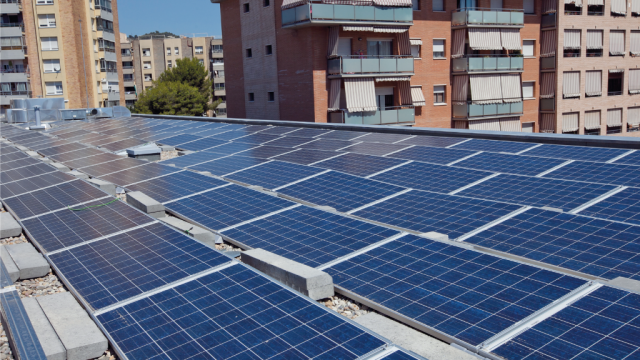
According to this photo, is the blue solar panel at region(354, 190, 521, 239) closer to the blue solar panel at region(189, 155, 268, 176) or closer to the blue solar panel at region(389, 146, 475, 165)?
the blue solar panel at region(389, 146, 475, 165)

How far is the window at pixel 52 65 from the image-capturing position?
82125 millimetres

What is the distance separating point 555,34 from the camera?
5628 centimetres

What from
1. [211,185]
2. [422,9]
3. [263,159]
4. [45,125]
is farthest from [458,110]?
[211,185]

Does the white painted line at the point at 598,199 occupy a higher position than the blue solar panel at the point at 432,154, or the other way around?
the blue solar panel at the point at 432,154

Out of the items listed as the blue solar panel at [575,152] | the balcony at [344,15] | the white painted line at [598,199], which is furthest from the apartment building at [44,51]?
the white painted line at [598,199]

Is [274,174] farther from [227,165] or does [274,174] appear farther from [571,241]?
[571,241]

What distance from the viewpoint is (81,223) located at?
10.4 m

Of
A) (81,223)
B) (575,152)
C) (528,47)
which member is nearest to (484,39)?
(528,47)

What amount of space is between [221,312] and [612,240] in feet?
17.9

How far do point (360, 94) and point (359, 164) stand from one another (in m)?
32.1

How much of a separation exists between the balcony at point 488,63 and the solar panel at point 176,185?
41.5 metres

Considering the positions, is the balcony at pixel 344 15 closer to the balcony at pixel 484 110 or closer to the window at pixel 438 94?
the window at pixel 438 94

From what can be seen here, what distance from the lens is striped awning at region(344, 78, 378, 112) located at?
148ft

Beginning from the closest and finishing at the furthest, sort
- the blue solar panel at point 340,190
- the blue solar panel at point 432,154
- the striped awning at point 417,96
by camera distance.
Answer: the blue solar panel at point 340,190 < the blue solar panel at point 432,154 < the striped awning at point 417,96
